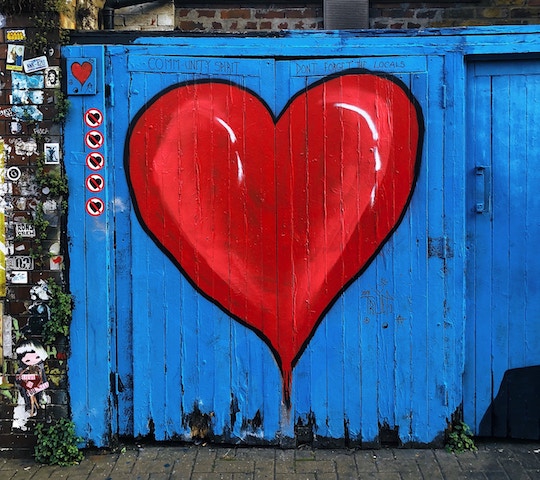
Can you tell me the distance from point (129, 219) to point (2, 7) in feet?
5.05

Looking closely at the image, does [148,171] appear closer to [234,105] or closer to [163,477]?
[234,105]

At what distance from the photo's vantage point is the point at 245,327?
3.53m

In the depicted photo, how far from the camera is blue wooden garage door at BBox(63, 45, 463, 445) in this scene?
11.4ft

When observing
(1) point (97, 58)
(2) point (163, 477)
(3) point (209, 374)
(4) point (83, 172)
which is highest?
(1) point (97, 58)

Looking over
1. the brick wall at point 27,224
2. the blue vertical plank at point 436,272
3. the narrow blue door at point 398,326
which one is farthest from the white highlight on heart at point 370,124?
the brick wall at point 27,224

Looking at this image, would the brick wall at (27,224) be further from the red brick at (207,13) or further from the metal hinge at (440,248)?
the metal hinge at (440,248)

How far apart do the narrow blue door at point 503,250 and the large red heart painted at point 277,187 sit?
0.49 m

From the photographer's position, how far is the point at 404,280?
349 centimetres

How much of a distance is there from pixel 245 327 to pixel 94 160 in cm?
145

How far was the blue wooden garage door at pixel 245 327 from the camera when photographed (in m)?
3.46

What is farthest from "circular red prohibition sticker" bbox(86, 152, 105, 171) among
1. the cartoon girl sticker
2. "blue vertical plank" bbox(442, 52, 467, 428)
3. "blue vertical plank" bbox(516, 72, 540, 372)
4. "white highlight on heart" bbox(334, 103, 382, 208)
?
"blue vertical plank" bbox(516, 72, 540, 372)

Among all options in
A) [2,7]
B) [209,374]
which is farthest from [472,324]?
[2,7]

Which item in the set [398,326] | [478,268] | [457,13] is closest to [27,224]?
[398,326]

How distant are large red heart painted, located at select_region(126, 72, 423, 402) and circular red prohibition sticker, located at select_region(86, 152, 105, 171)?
0.58 feet
